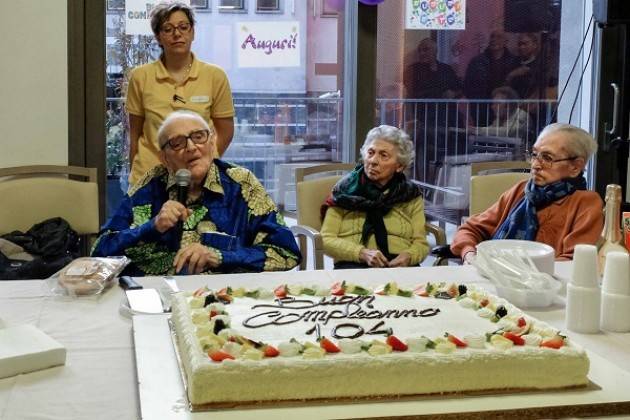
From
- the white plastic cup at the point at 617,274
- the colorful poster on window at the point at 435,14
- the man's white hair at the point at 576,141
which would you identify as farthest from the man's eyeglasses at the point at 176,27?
the white plastic cup at the point at 617,274

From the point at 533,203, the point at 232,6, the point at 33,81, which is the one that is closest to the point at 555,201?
the point at 533,203

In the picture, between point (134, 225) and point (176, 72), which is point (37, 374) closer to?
point (134, 225)

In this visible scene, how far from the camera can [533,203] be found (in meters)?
3.02

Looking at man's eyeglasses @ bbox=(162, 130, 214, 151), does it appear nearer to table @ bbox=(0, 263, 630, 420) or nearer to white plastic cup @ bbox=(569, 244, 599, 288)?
table @ bbox=(0, 263, 630, 420)

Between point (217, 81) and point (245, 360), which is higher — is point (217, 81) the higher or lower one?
the higher one

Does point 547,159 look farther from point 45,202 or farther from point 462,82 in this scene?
point 45,202

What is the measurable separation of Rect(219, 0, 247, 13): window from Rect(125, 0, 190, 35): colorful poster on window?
324 mm

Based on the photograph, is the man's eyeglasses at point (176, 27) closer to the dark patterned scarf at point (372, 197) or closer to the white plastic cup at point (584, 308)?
the dark patterned scarf at point (372, 197)

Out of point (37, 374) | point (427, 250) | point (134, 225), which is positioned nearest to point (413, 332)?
point (37, 374)

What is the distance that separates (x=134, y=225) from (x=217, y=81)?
1176 millimetres

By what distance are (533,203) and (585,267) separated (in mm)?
1324

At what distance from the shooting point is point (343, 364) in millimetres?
1330

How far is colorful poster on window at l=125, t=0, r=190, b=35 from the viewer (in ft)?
13.5

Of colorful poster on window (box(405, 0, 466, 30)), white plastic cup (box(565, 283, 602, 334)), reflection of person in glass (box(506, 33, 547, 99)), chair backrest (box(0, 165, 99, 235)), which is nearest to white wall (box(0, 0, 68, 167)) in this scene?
chair backrest (box(0, 165, 99, 235))
